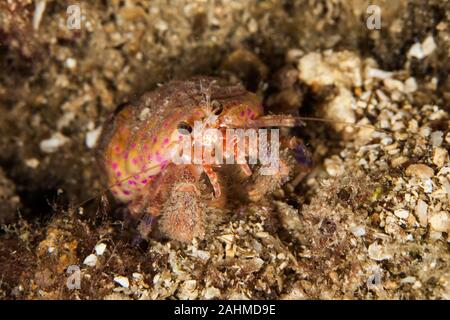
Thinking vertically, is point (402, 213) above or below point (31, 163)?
below

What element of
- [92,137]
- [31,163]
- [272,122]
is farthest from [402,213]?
[31,163]

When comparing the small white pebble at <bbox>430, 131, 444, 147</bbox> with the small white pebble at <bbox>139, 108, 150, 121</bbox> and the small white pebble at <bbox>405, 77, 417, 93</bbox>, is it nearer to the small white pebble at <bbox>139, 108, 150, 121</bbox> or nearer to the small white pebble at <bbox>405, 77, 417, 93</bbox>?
the small white pebble at <bbox>405, 77, 417, 93</bbox>

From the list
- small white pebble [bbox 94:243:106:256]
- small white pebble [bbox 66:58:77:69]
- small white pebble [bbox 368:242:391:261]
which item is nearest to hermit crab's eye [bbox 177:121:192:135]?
small white pebble [bbox 94:243:106:256]

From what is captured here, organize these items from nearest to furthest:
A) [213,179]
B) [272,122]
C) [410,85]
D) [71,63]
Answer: [213,179] < [272,122] < [410,85] < [71,63]

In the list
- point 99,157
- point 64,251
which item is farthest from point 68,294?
point 99,157

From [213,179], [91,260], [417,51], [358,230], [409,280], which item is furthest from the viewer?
[417,51]

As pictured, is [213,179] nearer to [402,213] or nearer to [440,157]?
[402,213]
